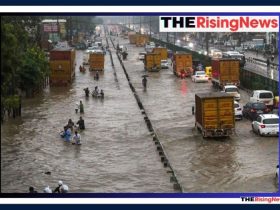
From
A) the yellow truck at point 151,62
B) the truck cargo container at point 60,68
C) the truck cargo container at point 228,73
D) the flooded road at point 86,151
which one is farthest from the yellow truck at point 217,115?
the yellow truck at point 151,62

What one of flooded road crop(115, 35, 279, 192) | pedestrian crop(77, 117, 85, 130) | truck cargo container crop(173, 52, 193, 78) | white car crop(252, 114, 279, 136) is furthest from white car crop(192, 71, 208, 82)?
white car crop(252, 114, 279, 136)

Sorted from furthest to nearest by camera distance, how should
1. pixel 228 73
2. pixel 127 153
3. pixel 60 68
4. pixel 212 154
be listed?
1. pixel 60 68
2. pixel 228 73
3. pixel 127 153
4. pixel 212 154

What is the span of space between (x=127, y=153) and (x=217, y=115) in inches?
194

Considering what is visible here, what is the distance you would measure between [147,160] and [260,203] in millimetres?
9409

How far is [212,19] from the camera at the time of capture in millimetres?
16516

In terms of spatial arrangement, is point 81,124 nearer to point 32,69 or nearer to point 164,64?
point 32,69

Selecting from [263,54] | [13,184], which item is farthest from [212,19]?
[263,54]

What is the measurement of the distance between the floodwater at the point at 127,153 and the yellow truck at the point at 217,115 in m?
0.44

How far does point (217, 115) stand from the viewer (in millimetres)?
28422

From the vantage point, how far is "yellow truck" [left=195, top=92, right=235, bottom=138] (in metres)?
28.3

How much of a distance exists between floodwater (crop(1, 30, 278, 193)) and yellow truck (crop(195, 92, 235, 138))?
1.44 feet

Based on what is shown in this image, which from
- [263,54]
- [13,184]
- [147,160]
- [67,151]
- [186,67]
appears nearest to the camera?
[13,184]

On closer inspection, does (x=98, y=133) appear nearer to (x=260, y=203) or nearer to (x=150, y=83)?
(x=260, y=203)

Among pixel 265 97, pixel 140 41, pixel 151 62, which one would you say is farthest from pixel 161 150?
pixel 140 41
